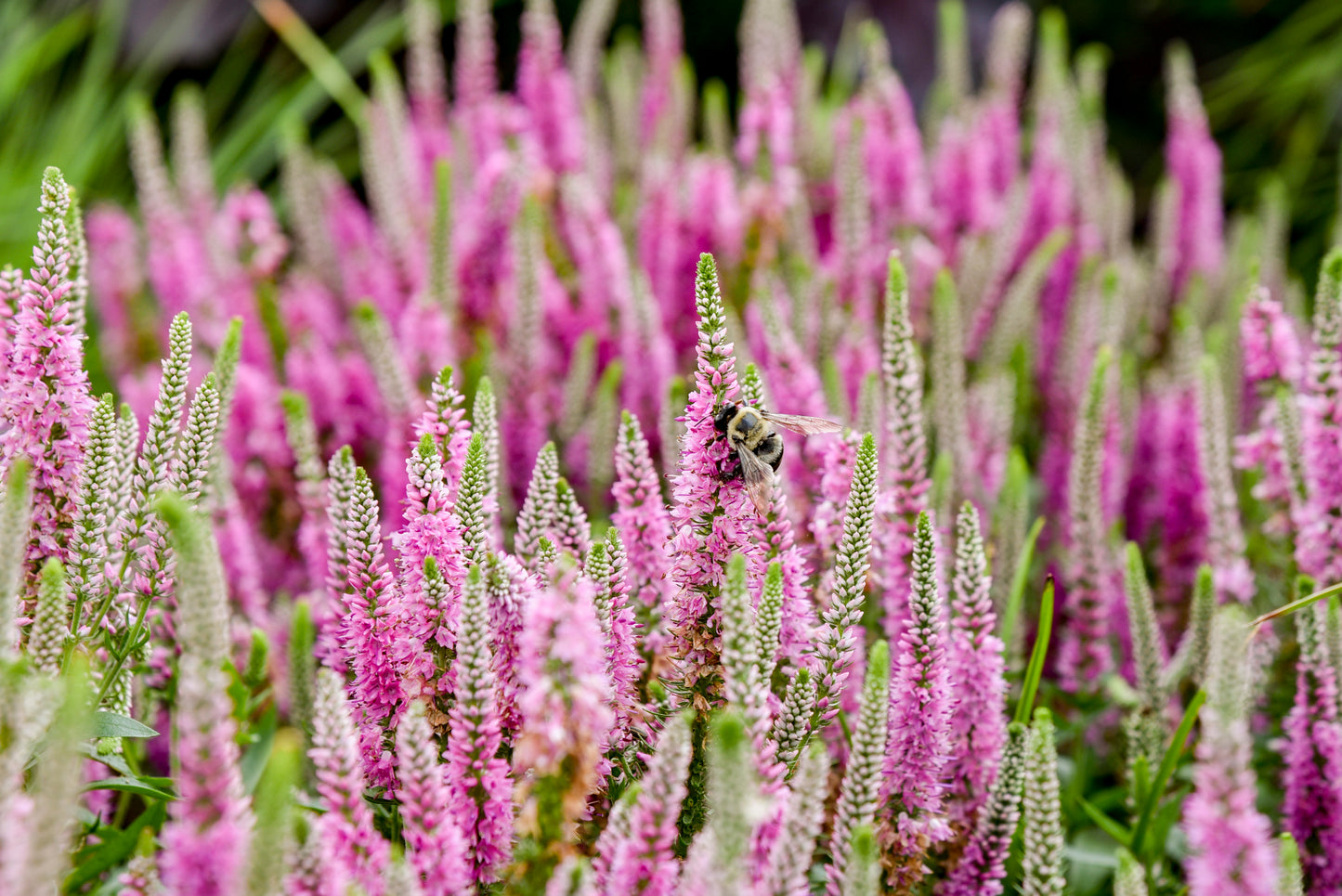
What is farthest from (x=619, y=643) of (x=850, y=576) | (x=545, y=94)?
(x=545, y=94)

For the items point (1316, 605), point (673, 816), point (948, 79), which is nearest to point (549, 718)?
point (673, 816)

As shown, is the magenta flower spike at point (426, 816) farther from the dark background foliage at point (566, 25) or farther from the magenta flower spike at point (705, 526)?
the dark background foliage at point (566, 25)

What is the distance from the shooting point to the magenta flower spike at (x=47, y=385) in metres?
1.34

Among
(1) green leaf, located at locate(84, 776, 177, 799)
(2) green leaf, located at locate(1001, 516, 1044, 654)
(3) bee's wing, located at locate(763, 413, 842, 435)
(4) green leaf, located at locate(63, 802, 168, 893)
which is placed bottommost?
(4) green leaf, located at locate(63, 802, 168, 893)

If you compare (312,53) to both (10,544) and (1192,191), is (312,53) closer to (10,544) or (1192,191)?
(1192,191)

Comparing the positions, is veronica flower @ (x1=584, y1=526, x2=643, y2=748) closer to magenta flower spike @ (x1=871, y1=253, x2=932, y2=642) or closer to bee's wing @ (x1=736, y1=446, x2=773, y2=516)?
bee's wing @ (x1=736, y1=446, x2=773, y2=516)

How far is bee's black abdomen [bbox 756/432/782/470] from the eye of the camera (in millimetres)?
1390

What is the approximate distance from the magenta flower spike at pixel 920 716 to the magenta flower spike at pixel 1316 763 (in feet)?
1.85

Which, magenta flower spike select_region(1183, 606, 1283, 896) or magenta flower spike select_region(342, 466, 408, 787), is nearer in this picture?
magenta flower spike select_region(1183, 606, 1283, 896)

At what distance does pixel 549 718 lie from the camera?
3.42 ft

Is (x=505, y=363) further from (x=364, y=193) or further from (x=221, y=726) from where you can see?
(x=364, y=193)

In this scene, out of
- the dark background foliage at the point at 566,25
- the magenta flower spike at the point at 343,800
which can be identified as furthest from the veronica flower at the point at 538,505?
the dark background foliage at the point at 566,25

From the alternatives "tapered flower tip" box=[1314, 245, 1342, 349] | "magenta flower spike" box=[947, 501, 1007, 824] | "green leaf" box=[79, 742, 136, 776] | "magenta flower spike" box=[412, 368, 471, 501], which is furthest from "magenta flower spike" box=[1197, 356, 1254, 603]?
"green leaf" box=[79, 742, 136, 776]

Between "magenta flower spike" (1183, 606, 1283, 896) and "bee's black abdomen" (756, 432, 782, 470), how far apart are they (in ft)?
1.73
